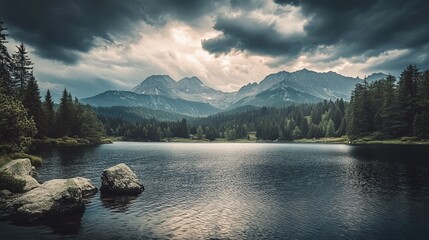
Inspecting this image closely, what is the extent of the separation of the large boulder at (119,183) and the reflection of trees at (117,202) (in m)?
1.82

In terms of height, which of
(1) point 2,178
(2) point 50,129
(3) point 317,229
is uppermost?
(2) point 50,129

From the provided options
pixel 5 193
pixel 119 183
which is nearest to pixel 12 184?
pixel 5 193

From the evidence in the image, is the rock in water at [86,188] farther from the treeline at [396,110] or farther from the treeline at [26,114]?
the treeline at [396,110]

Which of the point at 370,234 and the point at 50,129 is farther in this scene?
the point at 50,129

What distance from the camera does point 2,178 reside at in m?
37.2

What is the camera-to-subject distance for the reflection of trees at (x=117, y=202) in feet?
116

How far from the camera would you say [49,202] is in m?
31.1

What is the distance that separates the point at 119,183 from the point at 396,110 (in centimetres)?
15443

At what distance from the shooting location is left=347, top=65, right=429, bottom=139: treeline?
143m

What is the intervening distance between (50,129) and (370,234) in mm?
159364

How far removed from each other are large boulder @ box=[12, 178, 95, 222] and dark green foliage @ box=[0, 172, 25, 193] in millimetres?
5680

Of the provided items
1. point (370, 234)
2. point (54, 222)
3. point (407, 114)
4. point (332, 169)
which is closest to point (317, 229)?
point (370, 234)

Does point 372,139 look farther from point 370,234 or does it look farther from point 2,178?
point 2,178

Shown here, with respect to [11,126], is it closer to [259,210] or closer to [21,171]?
[21,171]
